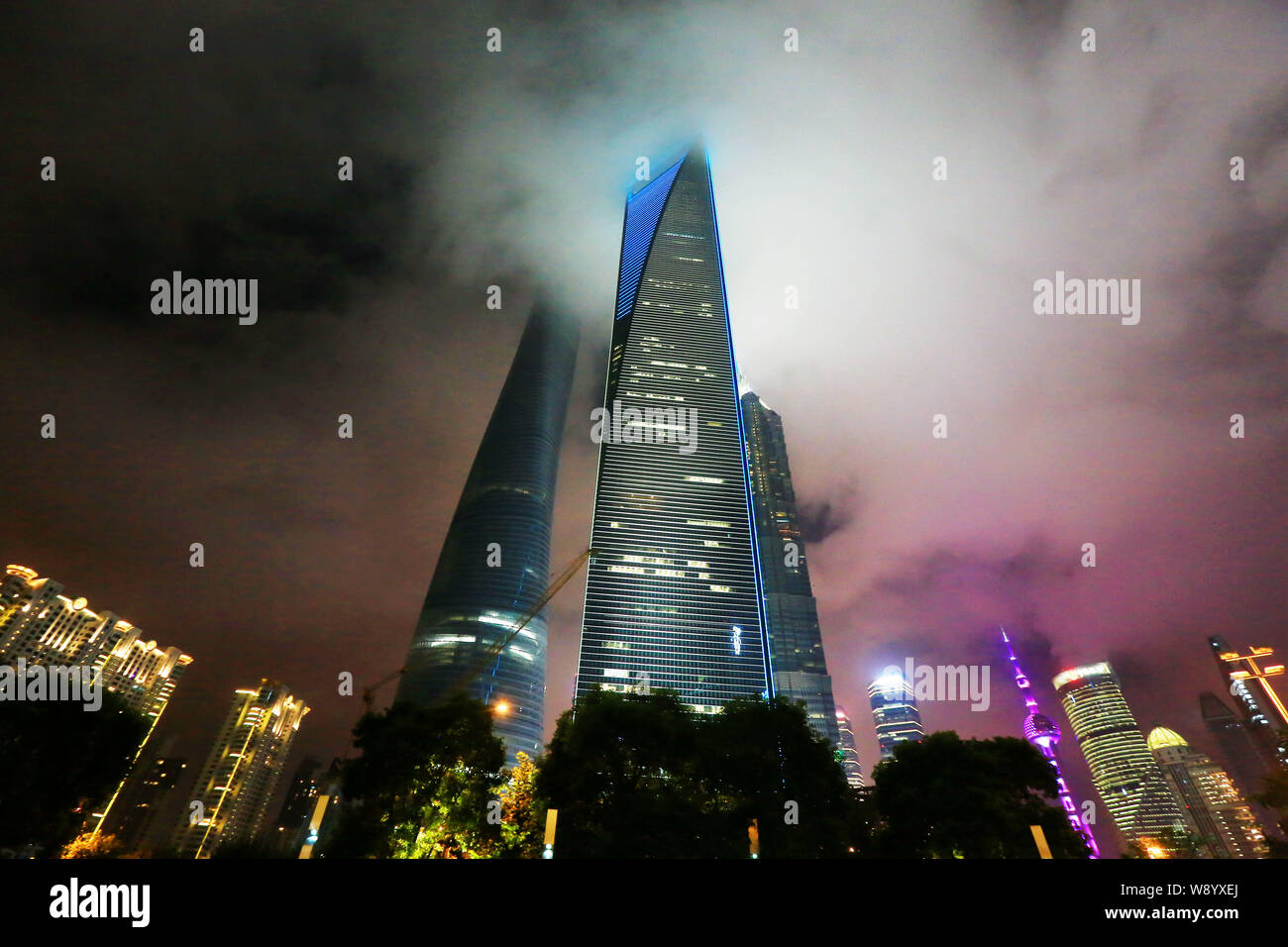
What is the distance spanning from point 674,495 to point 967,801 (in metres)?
101

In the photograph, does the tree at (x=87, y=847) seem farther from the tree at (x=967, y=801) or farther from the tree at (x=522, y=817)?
the tree at (x=967, y=801)

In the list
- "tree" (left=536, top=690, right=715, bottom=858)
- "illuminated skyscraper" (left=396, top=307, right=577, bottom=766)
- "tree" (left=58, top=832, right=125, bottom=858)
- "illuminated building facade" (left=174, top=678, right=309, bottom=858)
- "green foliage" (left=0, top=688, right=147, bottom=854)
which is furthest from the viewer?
"illuminated building facade" (left=174, top=678, right=309, bottom=858)

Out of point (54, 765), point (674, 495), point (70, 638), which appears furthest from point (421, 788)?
point (70, 638)

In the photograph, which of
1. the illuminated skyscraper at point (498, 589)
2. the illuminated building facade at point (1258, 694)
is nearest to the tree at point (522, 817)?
the illuminated skyscraper at point (498, 589)

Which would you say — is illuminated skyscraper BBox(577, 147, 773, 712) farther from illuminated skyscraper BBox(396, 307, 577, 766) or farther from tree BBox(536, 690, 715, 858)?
tree BBox(536, 690, 715, 858)

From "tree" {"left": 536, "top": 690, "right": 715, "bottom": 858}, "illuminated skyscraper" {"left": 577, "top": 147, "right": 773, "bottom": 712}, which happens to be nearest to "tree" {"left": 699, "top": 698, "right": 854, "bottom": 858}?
"tree" {"left": 536, "top": 690, "right": 715, "bottom": 858}

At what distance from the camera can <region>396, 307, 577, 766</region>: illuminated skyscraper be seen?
16100cm

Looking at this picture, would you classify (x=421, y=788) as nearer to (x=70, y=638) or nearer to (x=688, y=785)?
(x=688, y=785)

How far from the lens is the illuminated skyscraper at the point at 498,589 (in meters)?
161

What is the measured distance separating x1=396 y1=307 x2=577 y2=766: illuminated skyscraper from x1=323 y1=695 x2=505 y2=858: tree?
12171 centimetres

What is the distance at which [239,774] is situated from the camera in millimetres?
181250

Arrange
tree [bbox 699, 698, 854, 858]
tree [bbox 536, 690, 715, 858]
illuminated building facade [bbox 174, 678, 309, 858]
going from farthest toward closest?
illuminated building facade [bbox 174, 678, 309, 858]
tree [bbox 699, 698, 854, 858]
tree [bbox 536, 690, 715, 858]

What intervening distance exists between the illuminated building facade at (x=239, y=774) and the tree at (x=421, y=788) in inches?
7034
